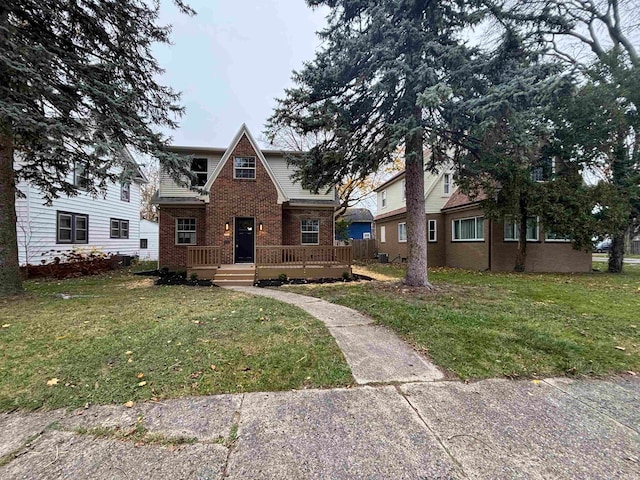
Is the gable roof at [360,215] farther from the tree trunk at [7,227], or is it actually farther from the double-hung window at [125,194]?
the tree trunk at [7,227]

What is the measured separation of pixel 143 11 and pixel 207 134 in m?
34.3

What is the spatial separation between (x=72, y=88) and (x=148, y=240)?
17.4 m

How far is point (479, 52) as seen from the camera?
736cm

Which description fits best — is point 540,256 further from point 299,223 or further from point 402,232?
point 299,223

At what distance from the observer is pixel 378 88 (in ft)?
23.1

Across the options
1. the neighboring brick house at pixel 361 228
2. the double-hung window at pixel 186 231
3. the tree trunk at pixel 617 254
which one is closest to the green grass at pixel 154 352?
the double-hung window at pixel 186 231

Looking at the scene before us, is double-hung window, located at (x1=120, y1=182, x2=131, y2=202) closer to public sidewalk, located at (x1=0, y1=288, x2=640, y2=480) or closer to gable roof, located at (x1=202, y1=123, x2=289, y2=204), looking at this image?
gable roof, located at (x1=202, y1=123, x2=289, y2=204)

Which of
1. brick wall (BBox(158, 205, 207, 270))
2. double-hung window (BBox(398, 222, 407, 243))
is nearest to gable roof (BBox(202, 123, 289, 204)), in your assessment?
brick wall (BBox(158, 205, 207, 270))

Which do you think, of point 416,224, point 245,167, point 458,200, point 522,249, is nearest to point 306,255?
point 416,224

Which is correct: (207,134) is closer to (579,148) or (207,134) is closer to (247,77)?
(247,77)

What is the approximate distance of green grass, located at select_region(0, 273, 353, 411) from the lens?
10.2 feet

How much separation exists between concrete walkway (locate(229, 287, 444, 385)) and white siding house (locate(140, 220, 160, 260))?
69.3 feet

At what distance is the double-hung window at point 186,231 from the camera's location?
1385 centimetres

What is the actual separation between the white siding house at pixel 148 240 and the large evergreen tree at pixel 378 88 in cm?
1840
